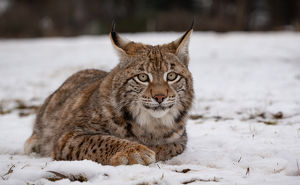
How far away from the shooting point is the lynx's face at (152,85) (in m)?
3.36

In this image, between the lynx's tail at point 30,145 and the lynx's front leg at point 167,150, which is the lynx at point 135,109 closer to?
the lynx's front leg at point 167,150

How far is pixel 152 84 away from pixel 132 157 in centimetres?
80

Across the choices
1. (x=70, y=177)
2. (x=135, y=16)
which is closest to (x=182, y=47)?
(x=70, y=177)

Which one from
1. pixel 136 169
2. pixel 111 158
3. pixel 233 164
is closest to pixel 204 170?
pixel 233 164

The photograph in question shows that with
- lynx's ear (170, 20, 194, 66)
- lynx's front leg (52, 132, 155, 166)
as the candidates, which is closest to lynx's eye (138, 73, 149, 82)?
lynx's ear (170, 20, 194, 66)

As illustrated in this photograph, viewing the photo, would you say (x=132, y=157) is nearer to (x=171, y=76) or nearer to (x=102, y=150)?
(x=102, y=150)

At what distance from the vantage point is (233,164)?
3.22 metres

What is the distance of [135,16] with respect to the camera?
1162 inches

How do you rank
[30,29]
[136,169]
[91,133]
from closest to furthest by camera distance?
[136,169], [91,133], [30,29]

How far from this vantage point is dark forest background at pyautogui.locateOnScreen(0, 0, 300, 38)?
22594mm

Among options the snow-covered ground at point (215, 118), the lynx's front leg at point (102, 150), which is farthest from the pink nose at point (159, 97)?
the snow-covered ground at point (215, 118)

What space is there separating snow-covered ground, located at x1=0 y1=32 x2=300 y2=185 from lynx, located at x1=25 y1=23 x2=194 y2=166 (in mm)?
267

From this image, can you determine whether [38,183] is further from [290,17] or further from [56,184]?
[290,17]

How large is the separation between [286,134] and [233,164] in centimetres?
124
